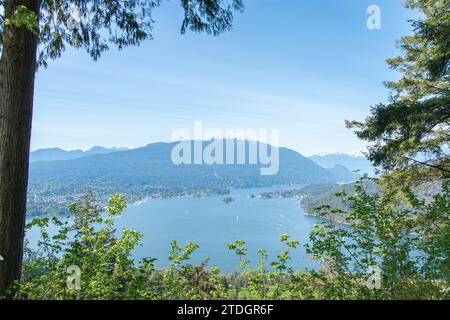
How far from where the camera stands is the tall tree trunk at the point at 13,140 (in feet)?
7.49

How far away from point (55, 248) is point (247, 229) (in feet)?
126

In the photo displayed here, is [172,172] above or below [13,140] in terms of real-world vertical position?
above

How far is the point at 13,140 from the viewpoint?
2.31m

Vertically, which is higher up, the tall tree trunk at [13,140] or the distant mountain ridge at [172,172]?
the distant mountain ridge at [172,172]

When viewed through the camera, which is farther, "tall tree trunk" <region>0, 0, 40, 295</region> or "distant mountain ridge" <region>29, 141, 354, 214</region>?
"distant mountain ridge" <region>29, 141, 354, 214</region>

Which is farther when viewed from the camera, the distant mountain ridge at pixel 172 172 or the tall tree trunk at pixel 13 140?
the distant mountain ridge at pixel 172 172

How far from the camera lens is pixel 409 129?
4.84m

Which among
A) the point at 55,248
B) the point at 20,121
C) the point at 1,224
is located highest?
the point at 20,121

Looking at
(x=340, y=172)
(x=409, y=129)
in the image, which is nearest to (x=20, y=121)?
(x=409, y=129)

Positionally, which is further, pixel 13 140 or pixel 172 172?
pixel 172 172

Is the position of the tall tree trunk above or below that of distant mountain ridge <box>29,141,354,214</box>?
below

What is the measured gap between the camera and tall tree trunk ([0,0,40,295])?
228 cm
